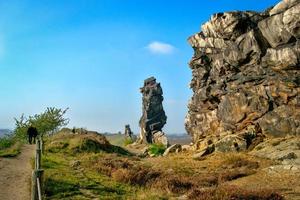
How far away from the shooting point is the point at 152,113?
3706 inches

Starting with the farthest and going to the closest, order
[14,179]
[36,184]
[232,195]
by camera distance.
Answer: [14,179] → [232,195] → [36,184]

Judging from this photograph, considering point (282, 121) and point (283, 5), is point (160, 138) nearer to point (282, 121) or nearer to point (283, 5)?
point (282, 121)

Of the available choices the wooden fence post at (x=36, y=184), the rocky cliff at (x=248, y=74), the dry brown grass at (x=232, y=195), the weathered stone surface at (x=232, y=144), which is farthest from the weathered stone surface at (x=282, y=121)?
the wooden fence post at (x=36, y=184)

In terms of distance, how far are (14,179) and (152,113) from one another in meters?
70.7

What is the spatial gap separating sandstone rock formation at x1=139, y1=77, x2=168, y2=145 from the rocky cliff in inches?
1235

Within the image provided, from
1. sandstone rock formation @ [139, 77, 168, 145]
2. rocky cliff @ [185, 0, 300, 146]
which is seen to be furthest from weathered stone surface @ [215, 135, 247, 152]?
sandstone rock formation @ [139, 77, 168, 145]

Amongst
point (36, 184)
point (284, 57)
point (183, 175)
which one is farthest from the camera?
point (284, 57)

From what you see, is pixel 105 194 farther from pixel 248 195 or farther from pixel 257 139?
pixel 257 139

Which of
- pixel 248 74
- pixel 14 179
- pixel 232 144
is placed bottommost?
pixel 14 179

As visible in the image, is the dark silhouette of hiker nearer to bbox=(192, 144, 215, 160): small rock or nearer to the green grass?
bbox=(192, 144, 215, 160): small rock

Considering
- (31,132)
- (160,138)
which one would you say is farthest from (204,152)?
(160,138)

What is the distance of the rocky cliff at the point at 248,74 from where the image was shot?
41438 millimetres

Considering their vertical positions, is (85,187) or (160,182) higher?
(85,187)

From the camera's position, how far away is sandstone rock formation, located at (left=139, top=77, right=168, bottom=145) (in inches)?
3611
